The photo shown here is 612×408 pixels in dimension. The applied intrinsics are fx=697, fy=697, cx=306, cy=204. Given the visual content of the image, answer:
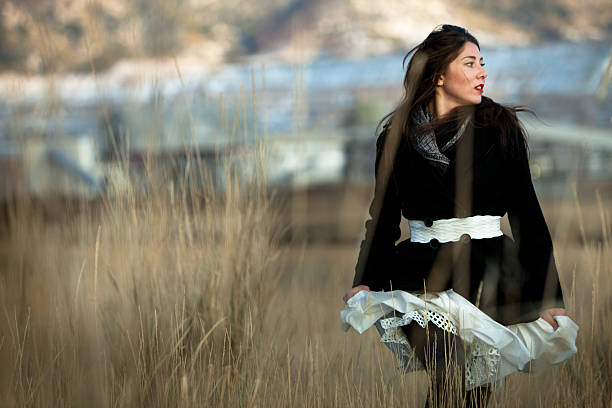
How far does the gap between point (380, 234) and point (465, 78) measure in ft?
1.74

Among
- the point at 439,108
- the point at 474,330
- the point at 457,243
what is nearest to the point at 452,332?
the point at 474,330

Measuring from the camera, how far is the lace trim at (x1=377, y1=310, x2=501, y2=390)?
6.12 feet

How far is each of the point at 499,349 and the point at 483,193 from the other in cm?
44

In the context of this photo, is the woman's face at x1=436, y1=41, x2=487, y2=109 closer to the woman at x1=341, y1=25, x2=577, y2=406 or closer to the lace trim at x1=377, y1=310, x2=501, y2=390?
the woman at x1=341, y1=25, x2=577, y2=406

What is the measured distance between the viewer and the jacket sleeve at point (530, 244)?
1.94 metres

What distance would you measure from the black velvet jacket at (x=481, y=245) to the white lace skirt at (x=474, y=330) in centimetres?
5

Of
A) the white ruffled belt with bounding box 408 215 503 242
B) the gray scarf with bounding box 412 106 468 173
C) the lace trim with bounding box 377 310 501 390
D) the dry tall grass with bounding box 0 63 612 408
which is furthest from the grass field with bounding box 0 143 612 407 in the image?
the gray scarf with bounding box 412 106 468 173

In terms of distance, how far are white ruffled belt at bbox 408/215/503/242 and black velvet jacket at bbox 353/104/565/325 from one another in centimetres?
1

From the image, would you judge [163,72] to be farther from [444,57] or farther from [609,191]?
[609,191]

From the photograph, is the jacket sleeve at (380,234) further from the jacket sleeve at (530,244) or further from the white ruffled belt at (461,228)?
the jacket sleeve at (530,244)

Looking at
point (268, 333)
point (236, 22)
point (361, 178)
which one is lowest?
point (361, 178)

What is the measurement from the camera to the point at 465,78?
2021 millimetres

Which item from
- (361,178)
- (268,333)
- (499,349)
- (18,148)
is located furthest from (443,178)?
(361,178)

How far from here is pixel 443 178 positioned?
80.1 inches
